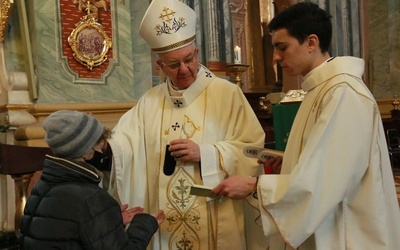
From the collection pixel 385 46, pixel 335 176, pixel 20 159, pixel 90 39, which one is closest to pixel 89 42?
pixel 90 39

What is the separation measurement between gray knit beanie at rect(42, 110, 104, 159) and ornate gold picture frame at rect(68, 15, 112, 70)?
2.51 m

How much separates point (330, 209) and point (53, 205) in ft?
3.45

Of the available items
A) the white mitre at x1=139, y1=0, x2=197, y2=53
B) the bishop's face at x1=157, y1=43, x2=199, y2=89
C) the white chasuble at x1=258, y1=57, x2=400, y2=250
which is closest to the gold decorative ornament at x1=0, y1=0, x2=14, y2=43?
the white mitre at x1=139, y1=0, x2=197, y2=53

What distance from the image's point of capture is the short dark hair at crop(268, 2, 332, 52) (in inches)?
75.2

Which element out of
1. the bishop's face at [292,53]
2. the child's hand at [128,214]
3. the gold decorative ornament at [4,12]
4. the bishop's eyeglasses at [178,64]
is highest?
the gold decorative ornament at [4,12]

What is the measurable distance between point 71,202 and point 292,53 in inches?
43.4

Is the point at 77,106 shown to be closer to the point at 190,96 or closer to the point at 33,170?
the point at 33,170

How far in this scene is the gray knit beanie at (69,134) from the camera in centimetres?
178

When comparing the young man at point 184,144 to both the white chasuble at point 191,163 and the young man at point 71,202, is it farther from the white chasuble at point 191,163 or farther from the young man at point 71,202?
the young man at point 71,202

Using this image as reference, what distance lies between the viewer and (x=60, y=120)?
1793mm

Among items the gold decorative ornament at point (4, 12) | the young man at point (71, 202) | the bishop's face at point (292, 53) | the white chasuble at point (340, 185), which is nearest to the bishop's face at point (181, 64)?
the bishop's face at point (292, 53)

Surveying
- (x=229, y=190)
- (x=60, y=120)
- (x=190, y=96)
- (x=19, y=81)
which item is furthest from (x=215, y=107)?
(x=19, y=81)

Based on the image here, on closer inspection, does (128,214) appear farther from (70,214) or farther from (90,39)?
(90,39)

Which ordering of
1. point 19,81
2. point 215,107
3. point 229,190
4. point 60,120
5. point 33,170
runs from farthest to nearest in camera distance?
point 19,81, point 33,170, point 215,107, point 229,190, point 60,120
